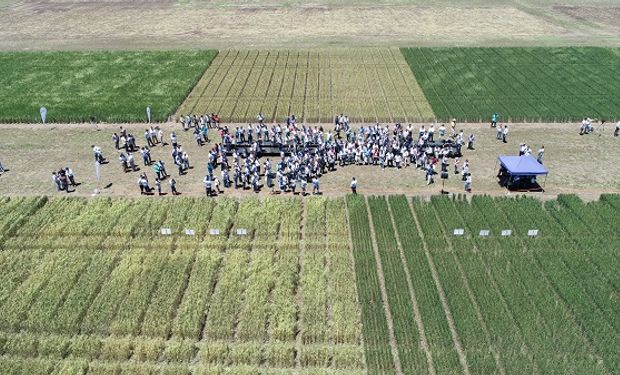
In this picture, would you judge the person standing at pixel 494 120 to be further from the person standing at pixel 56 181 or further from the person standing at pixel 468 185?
the person standing at pixel 56 181

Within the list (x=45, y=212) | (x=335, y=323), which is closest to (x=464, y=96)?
(x=335, y=323)

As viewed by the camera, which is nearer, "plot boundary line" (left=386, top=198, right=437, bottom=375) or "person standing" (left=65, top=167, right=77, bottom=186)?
"plot boundary line" (left=386, top=198, right=437, bottom=375)

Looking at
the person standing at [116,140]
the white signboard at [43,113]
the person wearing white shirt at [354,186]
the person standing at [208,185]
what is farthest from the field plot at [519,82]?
the white signboard at [43,113]

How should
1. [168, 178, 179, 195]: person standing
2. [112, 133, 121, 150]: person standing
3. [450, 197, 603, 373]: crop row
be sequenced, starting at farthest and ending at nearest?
[112, 133, 121, 150]: person standing → [168, 178, 179, 195]: person standing → [450, 197, 603, 373]: crop row

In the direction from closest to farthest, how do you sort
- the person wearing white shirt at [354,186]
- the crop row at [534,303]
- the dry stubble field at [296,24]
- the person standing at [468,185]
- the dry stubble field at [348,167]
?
the crop row at [534,303] < the person wearing white shirt at [354,186] < the person standing at [468,185] < the dry stubble field at [348,167] < the dry stubble field at [296,24]

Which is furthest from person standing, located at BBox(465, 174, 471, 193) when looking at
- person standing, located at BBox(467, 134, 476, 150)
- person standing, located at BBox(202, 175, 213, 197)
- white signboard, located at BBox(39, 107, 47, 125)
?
white signboard, located at BBox(39, 107, 47, 125)

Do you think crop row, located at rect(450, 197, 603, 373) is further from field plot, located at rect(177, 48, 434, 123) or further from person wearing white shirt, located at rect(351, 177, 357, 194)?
field plot, located at rect(177, 48, 434, 123)

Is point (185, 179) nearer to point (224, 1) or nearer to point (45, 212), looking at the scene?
point (45, 212)
